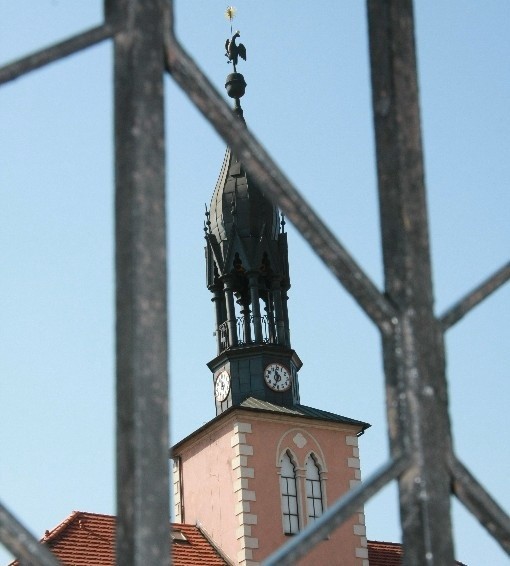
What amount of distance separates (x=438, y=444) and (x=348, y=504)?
154 millimetres

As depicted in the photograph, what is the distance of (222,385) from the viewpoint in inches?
1001

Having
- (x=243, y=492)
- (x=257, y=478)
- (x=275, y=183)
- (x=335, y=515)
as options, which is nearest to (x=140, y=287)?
(x=275, y=183)

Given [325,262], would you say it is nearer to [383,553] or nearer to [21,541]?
[21,541]

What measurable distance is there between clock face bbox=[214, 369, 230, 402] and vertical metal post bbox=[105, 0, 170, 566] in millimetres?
23296

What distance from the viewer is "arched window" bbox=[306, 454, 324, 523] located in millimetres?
23984

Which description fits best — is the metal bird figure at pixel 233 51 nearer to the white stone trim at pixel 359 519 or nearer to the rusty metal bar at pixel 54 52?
the white stone trim at pixel 359 519

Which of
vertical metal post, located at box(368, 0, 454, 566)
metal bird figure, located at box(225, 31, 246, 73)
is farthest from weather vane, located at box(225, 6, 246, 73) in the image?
vertical metal post, located at box(368, 0, 454, 566)

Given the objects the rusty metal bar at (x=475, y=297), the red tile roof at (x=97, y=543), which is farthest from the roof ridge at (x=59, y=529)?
the rusty metal bar at (x=475, y=297)

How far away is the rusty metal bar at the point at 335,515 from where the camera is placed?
5.62ft

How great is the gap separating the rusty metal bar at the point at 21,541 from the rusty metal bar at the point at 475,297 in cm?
64

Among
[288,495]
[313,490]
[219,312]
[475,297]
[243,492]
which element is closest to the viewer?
[475,297]

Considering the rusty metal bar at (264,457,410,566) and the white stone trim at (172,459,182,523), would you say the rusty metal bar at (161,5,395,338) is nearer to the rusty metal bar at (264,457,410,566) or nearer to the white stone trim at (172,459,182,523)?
the rusty metal bar at (264,457,410,566)

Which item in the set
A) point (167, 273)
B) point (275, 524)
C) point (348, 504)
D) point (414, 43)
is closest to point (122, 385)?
point (167, 273)

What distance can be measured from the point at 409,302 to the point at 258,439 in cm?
2257
